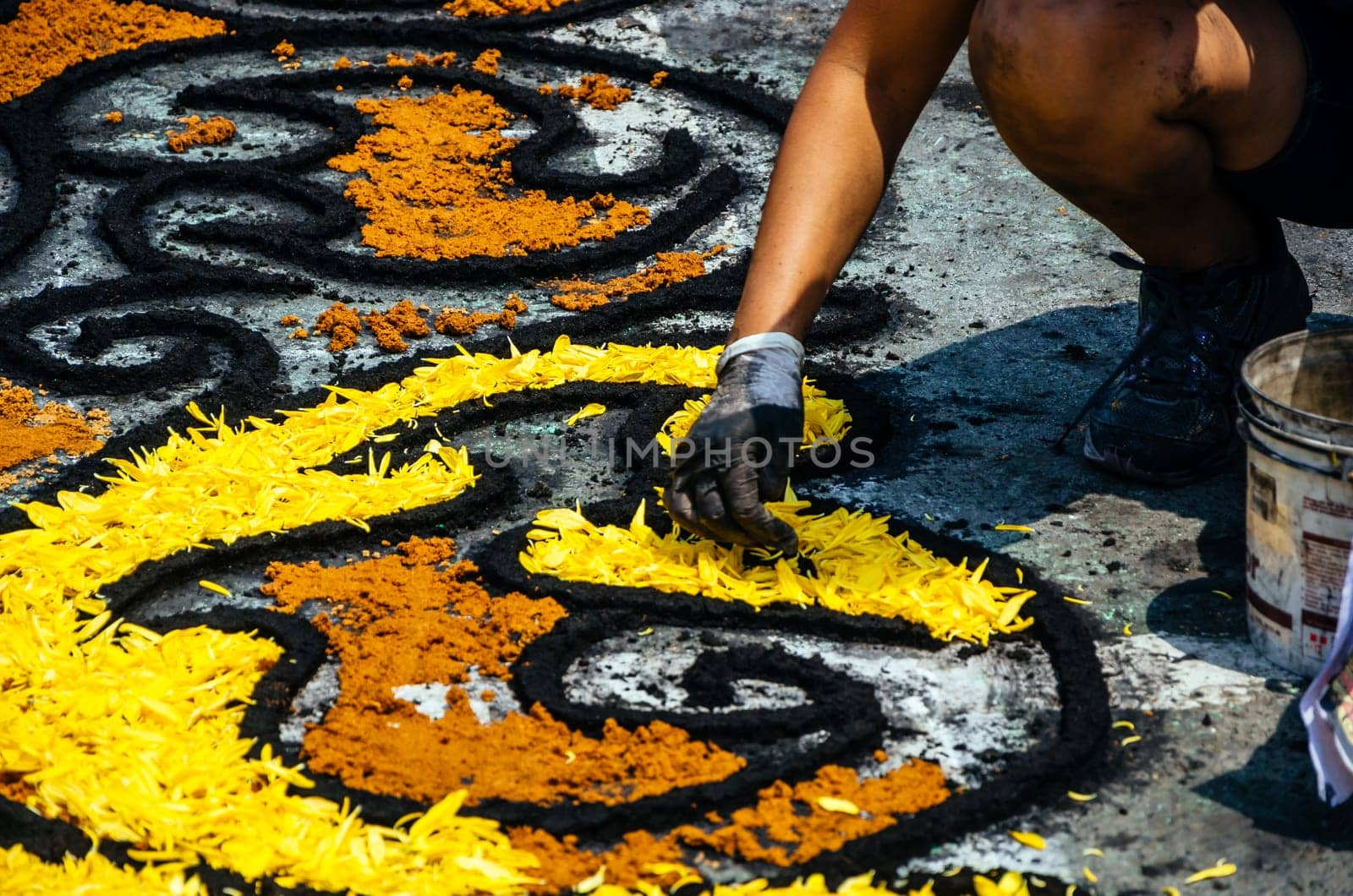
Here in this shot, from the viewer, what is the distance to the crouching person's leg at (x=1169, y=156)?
116 inches

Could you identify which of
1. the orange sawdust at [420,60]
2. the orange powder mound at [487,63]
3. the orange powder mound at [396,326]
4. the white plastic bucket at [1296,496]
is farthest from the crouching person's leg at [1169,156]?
the orange sawdust at [420,60]

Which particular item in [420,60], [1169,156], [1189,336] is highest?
[1169,156]

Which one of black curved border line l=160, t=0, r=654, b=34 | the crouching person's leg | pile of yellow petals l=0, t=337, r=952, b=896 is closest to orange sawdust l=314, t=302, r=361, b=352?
pile of yellow petals l=0, t=337, r=952, b=896

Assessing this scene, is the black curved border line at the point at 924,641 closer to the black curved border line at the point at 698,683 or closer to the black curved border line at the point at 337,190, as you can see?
the black curved border line at the point at 698,683

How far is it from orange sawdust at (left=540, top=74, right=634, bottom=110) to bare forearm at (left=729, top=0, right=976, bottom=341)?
83.4 inches

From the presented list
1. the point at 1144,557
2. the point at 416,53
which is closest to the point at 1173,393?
the point at 1144,557

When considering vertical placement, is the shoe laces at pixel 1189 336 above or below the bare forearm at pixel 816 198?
below

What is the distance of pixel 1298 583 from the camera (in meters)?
2.59

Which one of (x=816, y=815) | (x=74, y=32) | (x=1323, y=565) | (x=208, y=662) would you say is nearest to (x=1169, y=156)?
(x=1323, y=565)

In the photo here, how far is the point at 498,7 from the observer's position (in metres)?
6.02

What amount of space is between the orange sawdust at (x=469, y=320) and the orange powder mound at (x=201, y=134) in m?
1.44

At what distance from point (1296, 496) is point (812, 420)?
126 cm

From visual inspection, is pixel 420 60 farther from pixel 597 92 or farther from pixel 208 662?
pixel 208 662

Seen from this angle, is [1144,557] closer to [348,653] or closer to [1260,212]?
[1260,212]
